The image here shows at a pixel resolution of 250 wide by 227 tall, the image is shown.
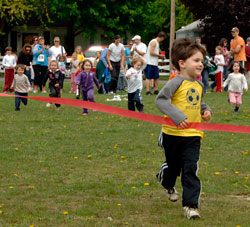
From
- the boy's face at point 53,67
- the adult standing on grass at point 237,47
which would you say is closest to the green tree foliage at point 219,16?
the adult standing on grass at point 237,47

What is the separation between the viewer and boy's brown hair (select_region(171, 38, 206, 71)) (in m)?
5.98

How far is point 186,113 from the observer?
601 cm

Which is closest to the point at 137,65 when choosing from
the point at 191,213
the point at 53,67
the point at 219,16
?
the point at 53,67

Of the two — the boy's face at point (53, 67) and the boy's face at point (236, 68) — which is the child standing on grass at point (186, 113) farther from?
the boy's face at point (53, 67)

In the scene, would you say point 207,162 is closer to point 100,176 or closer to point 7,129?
point 100,176

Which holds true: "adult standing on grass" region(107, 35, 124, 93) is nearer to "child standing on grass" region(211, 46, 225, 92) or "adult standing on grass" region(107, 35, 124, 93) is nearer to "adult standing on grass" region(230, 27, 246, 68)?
"adult standing on grass" region(230, 27, 246, 68)

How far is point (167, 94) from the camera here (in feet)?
19.4

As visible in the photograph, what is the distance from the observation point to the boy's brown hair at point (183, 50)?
236 inches

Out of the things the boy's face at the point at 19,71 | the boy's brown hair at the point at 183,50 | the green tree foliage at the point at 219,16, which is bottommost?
the boy's face at the point at 19,71

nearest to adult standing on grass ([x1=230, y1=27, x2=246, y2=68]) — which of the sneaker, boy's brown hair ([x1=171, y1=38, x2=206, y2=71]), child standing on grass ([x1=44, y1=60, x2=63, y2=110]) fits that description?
child standing on grass ([x1=44, y1=60, x2=63, y2=110])

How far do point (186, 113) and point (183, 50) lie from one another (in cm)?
58

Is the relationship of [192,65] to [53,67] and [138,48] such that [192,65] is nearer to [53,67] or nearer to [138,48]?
[53,67]

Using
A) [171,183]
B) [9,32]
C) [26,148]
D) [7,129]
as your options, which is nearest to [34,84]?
[7,129]

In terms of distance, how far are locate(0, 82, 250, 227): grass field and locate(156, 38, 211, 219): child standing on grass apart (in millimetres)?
296
